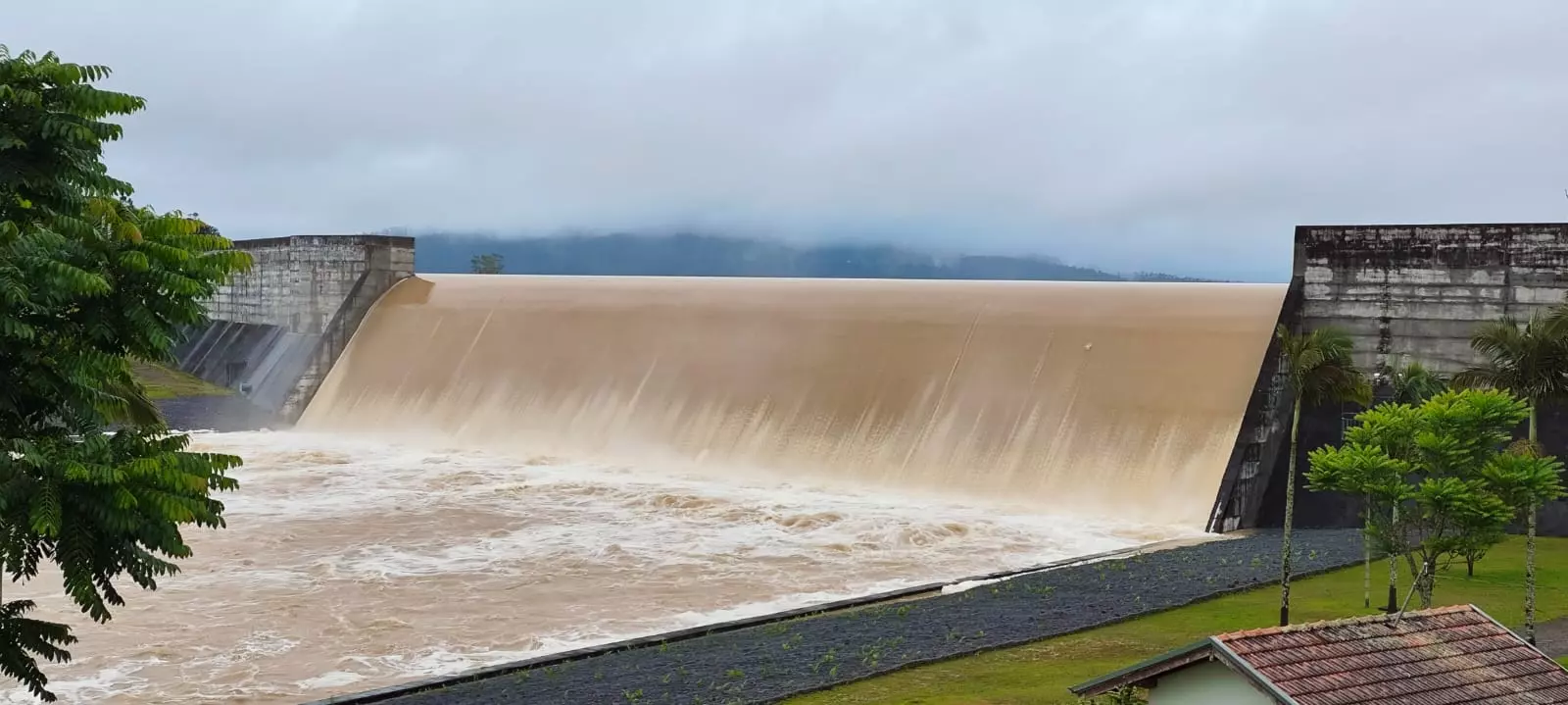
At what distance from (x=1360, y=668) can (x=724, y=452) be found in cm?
2375

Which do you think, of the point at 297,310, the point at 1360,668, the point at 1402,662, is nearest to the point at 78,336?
the point at 1360,668

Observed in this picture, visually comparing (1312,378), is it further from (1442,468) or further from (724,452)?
(724,452)

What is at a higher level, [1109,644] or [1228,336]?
[1228,336]

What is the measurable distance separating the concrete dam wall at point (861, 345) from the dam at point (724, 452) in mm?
66

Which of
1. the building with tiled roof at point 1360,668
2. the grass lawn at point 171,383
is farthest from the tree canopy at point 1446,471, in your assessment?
the grass lawn at point 171,383

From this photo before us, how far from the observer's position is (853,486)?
29.2m

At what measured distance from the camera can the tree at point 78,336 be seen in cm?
910

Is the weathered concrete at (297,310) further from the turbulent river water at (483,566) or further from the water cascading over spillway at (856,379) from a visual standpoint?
the turbulent river water at (483,566)

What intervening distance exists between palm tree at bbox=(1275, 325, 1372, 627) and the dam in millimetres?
4988

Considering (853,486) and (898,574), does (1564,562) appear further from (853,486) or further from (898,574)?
(853,486)

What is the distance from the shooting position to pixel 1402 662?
884 cm

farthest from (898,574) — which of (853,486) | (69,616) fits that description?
(69,616)

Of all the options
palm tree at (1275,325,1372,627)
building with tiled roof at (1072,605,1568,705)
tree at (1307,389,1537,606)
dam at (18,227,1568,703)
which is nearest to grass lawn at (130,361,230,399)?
dam at (18,227,1568,703)

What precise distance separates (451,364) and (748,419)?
11.0 metres
